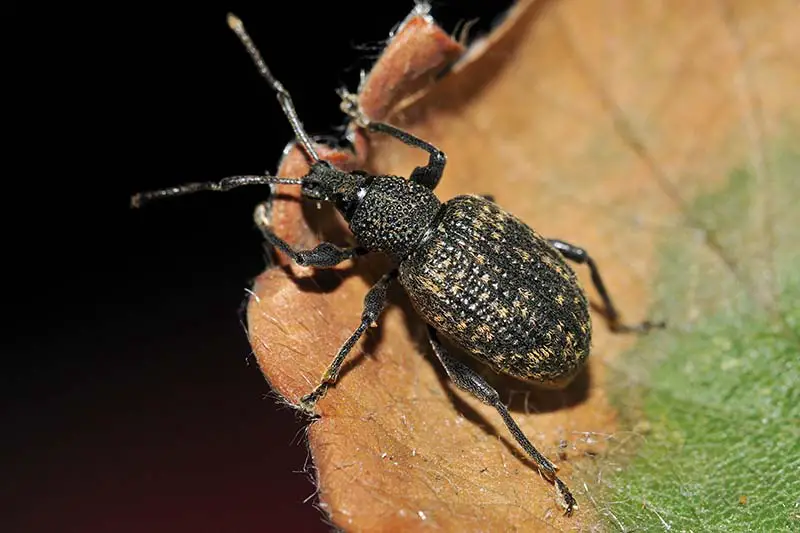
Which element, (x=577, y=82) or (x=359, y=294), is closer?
(x=359, y=294)

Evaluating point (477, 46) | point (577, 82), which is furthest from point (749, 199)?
point (477, 46)

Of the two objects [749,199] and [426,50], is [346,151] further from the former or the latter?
[749,199]

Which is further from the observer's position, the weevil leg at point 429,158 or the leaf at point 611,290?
the weevil leg at point 429,158

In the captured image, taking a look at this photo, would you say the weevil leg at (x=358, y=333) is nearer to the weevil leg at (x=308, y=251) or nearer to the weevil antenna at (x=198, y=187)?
the weevil leg at (x=308, y=251)

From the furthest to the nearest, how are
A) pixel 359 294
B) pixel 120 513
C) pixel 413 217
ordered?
pixel 413 217, pixel 359 294, pixel 120 513

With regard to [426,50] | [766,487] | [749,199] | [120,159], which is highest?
[120,159]

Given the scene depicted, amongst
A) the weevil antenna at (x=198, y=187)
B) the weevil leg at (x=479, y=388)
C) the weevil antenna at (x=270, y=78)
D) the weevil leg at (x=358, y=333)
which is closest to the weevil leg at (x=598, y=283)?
the weevil leg at (x=479, y=388)
